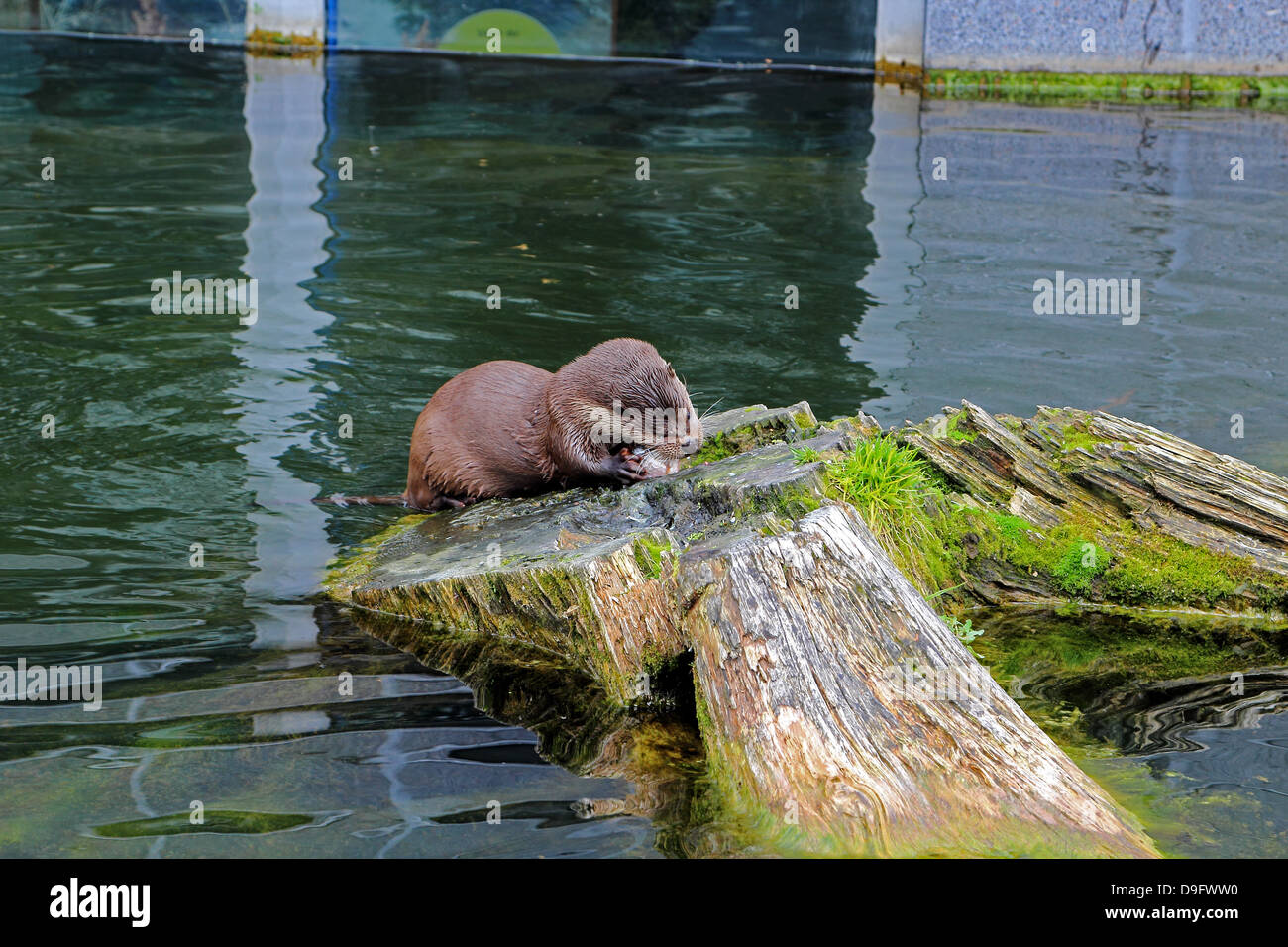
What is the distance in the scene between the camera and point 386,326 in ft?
30.9

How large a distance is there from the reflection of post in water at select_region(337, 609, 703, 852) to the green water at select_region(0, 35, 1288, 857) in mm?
89

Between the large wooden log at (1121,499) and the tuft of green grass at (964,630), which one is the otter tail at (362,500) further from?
the tuft of green grass at (964,630)

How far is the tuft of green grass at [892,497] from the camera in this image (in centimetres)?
533

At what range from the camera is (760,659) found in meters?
4.06

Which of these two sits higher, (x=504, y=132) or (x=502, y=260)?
(x=504, y=132)

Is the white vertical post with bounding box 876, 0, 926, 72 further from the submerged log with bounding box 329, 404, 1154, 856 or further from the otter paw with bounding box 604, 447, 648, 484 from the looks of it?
the submerged log with bounding box 329, 404, 1154, 856

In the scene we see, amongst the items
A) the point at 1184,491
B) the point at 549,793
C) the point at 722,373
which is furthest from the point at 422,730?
the point at 722,373

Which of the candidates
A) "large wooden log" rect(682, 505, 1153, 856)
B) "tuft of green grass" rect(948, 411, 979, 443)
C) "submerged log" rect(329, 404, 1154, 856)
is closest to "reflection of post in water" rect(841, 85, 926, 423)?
"tuft of green grass" rect(948, 411, 979, 443)

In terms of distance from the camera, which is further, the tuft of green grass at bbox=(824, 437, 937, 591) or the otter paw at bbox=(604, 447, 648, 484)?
the otter paw at bbox=(604, 447, 648, 484)

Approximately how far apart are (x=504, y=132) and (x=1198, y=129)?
912cm

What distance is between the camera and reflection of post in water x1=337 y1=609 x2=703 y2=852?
409 centimetres

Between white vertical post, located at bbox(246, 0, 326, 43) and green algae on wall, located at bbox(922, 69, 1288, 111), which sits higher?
white vertical post, located at bbox(246, 0, 326, 43)

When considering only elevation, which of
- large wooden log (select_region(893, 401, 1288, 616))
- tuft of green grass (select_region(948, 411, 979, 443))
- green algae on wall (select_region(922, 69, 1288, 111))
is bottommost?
large wooden log (select_region(893, 401, 1288, 616))
